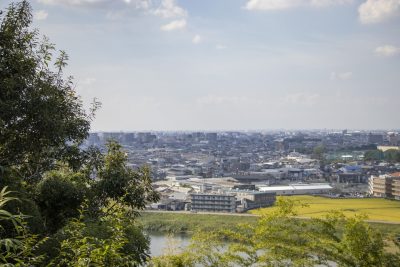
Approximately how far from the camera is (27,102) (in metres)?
3.80

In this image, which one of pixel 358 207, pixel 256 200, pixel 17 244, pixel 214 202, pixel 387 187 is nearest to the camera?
pixel 17 244

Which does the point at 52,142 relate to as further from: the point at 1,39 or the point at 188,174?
the point at 188,174

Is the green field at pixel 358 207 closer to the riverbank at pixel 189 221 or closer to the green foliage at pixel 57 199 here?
the riverbank at pixel 189 221

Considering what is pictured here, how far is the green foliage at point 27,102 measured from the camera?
376 cm

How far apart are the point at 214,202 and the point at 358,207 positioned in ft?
23.8

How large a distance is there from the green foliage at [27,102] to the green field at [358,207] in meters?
16.6

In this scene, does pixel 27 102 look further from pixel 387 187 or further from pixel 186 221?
pixel 387 187

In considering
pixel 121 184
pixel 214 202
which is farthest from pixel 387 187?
pixel 121 184

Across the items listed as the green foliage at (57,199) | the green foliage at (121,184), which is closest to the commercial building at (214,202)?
the green foliage at (121,184)

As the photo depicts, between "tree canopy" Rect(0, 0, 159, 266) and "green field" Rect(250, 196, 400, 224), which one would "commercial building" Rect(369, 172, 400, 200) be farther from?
"tree canopy" Rect(0, 0, 159, 266)

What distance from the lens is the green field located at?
68.1 feet

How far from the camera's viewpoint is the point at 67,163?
15.4 feet

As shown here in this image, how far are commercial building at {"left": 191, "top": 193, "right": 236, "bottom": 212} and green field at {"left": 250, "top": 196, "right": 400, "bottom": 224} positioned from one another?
1.39 meters

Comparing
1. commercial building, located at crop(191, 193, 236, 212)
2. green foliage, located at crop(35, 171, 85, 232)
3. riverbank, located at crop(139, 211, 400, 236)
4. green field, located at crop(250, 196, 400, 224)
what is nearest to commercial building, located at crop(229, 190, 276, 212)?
commercial building, located at crop(191, 193, 236, 212)
